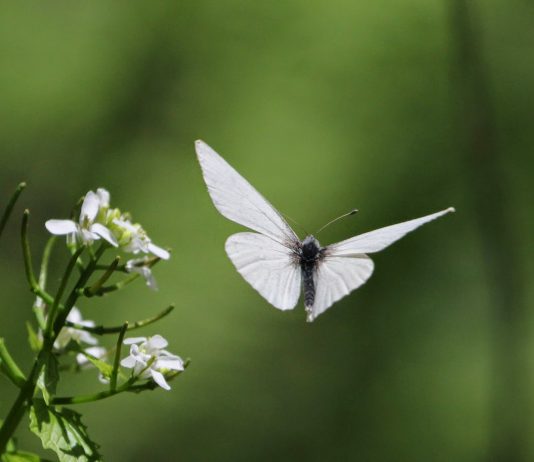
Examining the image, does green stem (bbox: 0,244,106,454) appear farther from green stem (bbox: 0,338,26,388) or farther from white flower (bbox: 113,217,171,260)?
white flower (bbox: 113,217,171,260)

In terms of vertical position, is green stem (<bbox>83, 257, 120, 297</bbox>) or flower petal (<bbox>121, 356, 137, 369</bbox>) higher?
green stem (<bbox>83, 257, 120, 297</bbox>)

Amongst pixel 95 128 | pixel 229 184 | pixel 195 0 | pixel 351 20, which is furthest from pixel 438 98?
pixel 229 184

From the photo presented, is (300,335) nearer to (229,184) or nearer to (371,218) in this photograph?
(371,218)

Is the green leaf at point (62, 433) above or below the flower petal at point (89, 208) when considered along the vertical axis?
below

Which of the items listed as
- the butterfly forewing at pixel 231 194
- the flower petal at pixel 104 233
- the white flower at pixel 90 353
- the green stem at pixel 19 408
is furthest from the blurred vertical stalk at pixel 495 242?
the green stem at pixel 19 408

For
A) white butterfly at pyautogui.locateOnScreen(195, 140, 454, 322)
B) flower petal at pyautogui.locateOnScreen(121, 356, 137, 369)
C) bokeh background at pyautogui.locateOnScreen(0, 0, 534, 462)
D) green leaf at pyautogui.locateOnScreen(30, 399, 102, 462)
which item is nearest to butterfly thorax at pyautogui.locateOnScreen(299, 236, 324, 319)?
white butterfly at pyautogui.locateOnScreen(195, 140, 454, 322)

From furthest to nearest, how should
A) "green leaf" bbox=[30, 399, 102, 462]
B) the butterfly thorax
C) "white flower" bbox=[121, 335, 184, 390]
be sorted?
the butterfly thorax → "white flower" bbox=[121, 335, 184, 390] → "green leaf" bbox=[30, 399, 102, 462]

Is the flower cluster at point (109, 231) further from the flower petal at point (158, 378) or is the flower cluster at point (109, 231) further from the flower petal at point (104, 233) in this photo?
the flower petal at point (158, 378)
